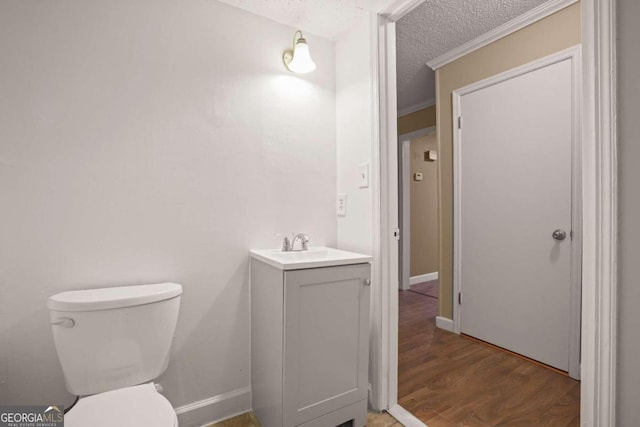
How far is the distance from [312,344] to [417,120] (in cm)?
330

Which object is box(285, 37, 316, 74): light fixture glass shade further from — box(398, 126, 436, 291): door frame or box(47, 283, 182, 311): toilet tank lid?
box(398, 126, 436, 291): door frame

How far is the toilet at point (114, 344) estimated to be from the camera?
39.0 inches

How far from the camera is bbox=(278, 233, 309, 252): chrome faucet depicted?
1.64m

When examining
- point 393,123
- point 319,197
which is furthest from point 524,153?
point 319,197

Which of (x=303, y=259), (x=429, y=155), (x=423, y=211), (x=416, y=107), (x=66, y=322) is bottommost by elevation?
(x=66, y=322)

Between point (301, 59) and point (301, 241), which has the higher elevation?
point (301, 59)

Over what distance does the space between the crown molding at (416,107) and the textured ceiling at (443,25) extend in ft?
2.56

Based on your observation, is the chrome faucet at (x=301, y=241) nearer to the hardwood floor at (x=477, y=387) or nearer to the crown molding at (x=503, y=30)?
the hardwood floor at (x=477, y=387)

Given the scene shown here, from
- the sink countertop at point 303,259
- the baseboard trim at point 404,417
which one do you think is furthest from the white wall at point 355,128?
the baseboard trim at point 404,417

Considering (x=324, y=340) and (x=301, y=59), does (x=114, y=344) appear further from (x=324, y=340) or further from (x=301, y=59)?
(x=301, y=59)

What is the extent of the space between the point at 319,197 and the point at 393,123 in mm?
588

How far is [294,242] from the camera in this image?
169 cm

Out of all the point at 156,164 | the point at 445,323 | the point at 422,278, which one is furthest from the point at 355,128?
the point at 422,278

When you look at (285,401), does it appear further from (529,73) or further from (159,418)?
(529,73)
